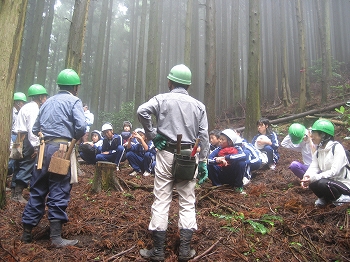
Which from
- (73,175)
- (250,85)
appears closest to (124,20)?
(250,85)

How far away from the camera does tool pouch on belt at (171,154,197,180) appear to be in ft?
10.7

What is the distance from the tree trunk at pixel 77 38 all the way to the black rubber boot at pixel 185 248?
5498 mm

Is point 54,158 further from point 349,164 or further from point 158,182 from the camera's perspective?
point 349,164

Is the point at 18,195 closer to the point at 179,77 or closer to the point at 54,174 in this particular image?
the point at 54,174

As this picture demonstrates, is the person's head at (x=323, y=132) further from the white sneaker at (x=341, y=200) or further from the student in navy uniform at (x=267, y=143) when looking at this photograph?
the student in navy uniform at (x=267, y=143)

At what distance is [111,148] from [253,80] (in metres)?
5.14

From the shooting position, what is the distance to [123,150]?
8039 mm

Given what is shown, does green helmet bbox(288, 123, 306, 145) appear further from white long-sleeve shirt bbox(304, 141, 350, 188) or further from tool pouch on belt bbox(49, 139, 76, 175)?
tool pouch on belt bbox(49, 139, 76, 175)

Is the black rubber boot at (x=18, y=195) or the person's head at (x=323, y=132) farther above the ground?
the person's head at (x=323, y=132)

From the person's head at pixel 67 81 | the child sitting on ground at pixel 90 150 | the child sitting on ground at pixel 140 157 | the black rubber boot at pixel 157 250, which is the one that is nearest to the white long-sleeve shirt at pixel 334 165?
the black rubber boot at pixel 157 250

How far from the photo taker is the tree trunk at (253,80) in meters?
9.46

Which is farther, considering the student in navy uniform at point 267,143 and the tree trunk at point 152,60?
the tree trunk at point 152,60

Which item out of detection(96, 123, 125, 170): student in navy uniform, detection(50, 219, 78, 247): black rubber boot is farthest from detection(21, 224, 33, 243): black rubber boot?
detection(96, 123, 125, 170): student in navy uniform

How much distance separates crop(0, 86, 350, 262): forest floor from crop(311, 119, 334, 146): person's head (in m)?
1.07
